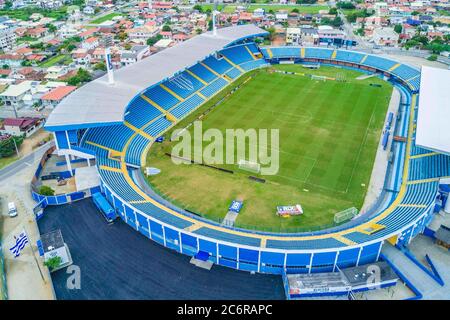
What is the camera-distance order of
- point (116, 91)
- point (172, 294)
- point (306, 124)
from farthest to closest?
point (306, 124) < point (116, 91) < point (172, 294)

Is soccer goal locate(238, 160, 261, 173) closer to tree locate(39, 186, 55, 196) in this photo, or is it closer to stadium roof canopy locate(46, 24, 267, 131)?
stadium roof canopy locate(46, 24, 267, 131)


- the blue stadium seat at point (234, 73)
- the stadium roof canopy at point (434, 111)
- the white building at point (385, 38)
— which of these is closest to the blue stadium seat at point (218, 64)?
the blue stadium seat at point (234, 73)

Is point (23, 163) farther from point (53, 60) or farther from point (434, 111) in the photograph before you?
point (434, 111)

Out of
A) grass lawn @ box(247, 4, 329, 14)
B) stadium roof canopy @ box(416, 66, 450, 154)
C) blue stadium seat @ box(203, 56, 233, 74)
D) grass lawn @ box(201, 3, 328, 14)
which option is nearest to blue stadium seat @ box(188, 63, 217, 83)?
blue stadium seat @ box(203, 56, 233, 74)

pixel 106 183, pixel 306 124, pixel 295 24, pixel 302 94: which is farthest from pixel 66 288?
pixel 295 24

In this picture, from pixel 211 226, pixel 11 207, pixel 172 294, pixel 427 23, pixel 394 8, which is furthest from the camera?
pixel 394 8

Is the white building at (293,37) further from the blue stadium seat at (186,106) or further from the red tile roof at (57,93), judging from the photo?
the red tile roof at (57,93)

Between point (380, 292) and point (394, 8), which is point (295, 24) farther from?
point (380, 292)
